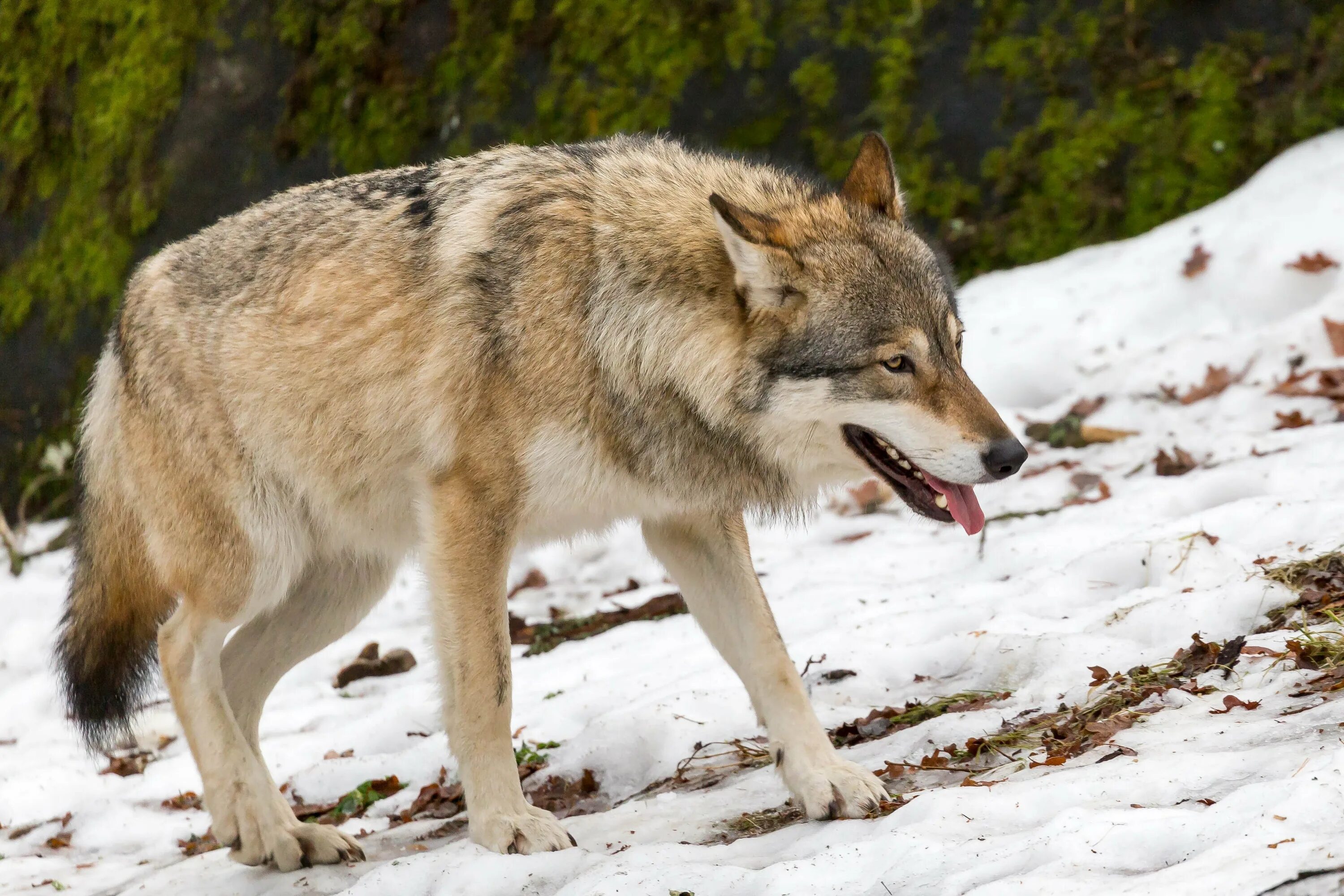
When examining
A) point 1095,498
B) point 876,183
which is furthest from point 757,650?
point 1095,498

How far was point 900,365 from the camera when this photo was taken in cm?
340

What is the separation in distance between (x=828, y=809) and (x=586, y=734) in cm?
121

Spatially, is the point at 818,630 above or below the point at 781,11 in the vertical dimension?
below

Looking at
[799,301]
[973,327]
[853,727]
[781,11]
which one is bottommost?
[853,727]

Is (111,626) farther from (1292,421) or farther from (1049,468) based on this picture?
(1292,421)

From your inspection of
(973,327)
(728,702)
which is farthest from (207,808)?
(973,327)

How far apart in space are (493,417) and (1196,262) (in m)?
4.34

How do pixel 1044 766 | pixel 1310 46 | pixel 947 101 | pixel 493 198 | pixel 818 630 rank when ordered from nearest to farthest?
1. pixel 1044 766
2. pixel 493 198
3. pixel 818 630
4. pixel 1310 46
5. pixel 947 101

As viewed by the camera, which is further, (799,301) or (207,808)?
(207,808)

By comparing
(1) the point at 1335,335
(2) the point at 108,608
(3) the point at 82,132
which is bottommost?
(1) the point at 1335,335

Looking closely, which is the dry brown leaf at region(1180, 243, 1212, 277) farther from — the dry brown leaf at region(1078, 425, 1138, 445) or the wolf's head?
the wolf's head

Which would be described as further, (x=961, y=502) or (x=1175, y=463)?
(x=1175, y=463)

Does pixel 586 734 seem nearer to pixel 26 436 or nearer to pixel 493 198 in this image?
pixel 493 198

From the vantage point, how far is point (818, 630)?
15.8 ft
